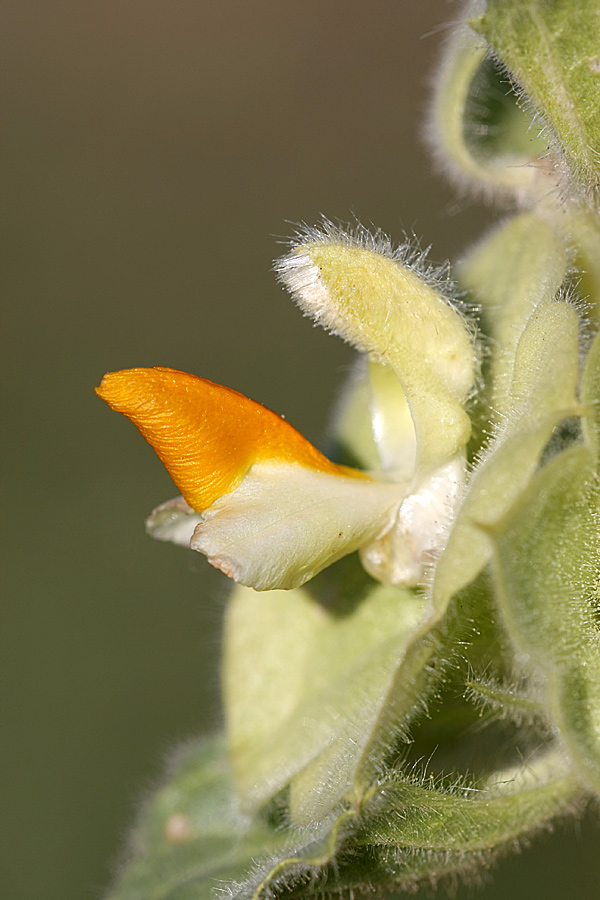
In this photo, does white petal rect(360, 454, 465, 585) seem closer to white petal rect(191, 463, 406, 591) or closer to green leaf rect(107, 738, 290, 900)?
white petal rect(191, 463, 406, 591)

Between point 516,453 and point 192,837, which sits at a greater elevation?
point 516,453

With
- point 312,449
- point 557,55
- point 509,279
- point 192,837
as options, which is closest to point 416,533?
point 312,449

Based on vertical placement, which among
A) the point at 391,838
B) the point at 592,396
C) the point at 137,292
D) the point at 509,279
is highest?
the point at 509,279

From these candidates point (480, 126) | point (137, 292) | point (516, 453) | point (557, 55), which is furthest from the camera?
point (137, 292)

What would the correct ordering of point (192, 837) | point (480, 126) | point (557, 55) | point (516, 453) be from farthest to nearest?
1. point (192, 837)
2. point (480, 126)
3. point (557, 55)
4. point (516, 453)

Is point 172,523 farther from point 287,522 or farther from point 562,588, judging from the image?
point 562,588

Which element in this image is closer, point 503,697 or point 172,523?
point 503,697

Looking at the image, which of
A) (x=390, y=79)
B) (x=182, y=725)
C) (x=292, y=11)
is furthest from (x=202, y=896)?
(x=292, y=11)
